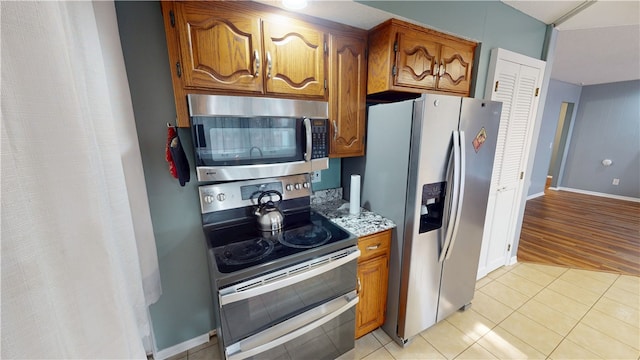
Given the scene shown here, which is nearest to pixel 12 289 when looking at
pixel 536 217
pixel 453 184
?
pixel 453 184

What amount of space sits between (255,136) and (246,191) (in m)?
0.43

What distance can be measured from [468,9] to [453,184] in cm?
134

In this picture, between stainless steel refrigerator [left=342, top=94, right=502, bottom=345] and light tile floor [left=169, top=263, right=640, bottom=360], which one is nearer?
stainless steel refrigerator [left=342, top=94, right=502, bottom=345]

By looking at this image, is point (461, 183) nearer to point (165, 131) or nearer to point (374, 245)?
point (374, 245)

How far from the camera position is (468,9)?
168 centimetres

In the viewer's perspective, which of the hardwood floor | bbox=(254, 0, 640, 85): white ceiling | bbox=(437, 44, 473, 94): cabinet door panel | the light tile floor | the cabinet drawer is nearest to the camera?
bbox=(254, 0, 640, 85): white ceiling

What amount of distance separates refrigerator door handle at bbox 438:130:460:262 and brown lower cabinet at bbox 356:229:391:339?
39cm

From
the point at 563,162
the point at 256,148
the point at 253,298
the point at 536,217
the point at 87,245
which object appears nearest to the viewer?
the point at 87,245

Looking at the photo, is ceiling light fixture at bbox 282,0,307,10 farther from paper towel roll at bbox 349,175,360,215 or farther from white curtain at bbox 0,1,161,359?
paper towel roll at bbox 349,175,360,215

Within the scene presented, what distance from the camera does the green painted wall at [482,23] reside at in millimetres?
1481

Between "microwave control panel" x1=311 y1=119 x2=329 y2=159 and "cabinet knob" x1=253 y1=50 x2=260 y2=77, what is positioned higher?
"cabinet knob" x1=253 y1=50 x2=260 y2=77

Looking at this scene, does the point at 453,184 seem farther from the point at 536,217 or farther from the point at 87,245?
the point at 536,217

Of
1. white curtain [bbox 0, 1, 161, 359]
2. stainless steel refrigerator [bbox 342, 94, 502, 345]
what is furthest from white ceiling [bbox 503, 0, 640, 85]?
white curtain [bbox 0, 1, 161, 359]

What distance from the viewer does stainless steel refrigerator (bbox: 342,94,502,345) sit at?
141 cm
